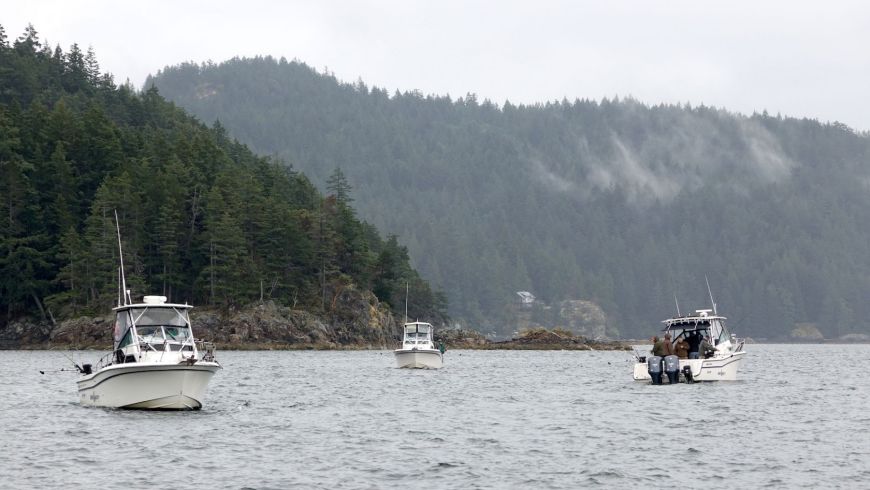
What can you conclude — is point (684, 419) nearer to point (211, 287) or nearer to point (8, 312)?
point (211, 287)

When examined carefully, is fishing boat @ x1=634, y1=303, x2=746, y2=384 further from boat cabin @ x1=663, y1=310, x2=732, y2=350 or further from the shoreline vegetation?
the shoreline vegetation

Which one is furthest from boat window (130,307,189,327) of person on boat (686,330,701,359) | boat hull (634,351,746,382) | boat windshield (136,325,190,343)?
person on boat (686,330,701,359)

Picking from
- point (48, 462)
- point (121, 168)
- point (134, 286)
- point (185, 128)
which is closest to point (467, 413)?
point (48, 462)

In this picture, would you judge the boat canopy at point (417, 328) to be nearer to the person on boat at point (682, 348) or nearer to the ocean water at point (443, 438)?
the ocean water at point (443, 438)

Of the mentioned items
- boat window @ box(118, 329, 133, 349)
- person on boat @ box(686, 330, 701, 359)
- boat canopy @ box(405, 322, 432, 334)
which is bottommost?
boat window @ box(118, 329, 133, 349)

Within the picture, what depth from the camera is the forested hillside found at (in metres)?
115

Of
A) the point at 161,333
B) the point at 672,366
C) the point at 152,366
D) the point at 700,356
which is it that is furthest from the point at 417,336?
the point at 152,366

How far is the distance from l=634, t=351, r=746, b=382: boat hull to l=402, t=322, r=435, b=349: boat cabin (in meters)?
23.2

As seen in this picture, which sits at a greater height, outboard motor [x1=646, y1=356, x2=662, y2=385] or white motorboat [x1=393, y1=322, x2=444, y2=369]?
white motorboat [x1=393, y1=322, x2=444, y2=369]

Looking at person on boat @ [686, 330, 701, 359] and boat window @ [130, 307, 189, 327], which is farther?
person on boat @ [686, 330, 701, 359]

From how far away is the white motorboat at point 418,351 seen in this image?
79.9 m

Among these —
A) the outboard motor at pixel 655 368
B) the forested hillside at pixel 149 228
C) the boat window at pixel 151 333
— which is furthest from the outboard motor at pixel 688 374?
the forested hillside at pixel 149 228

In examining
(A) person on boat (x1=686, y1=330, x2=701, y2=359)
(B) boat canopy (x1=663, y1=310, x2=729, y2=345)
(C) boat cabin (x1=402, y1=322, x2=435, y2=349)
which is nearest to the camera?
(B) boat canopy (x1=663, y1=310, x2=729, y2=345)

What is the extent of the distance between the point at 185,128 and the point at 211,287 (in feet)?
182
